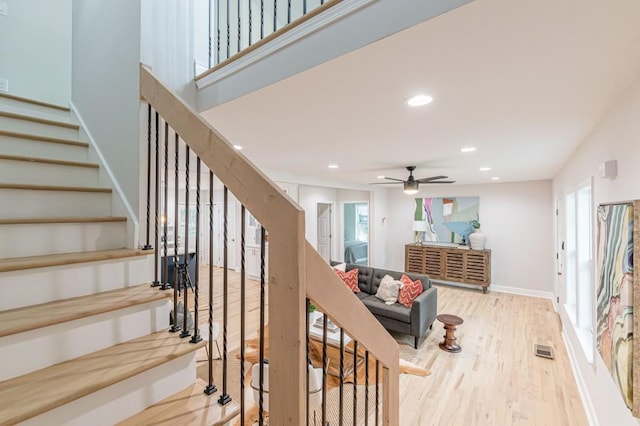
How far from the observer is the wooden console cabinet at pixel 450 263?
6094 mm

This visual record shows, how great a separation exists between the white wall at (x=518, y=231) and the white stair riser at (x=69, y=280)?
6.82 metres

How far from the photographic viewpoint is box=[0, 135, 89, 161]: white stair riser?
1865mm

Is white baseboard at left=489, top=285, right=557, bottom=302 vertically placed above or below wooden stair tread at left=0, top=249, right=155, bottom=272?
below

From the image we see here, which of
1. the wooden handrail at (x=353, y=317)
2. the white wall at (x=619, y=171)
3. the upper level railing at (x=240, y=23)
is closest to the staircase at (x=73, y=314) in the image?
the wooden handrail at (x=353, y=317)

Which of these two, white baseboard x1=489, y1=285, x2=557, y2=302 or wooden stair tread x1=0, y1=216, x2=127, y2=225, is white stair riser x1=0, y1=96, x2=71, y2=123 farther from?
white baseboard x1=489, y1=285, x2=557, y2=302

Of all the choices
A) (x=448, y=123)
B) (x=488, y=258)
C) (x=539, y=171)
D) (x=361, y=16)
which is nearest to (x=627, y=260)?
(x=448, y=123)

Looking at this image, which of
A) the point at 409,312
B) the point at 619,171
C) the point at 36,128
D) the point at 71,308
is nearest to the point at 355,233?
the point at 409,312

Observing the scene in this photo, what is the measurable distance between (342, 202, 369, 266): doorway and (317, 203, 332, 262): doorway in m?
0.50

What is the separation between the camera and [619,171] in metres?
1.67

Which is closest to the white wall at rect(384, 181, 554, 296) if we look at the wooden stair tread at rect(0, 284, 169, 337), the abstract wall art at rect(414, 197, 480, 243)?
the abstract wall art at rect(414, 197, 480, 243)

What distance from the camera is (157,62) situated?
1.73 meters

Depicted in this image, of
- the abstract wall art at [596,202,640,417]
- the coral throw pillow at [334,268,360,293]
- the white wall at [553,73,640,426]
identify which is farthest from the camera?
the coral throw pillow at [334,268,360,293]

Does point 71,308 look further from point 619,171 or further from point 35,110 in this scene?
point 619,171

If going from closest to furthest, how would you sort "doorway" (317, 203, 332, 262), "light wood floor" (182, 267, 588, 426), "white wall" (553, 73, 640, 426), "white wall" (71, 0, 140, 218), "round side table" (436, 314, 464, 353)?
1. "white wall" (553, 73, 640, 426)
2. "white wall" (71, 0, 140, 218)
3. "light wood floor" (182, 267, 588, 426)
4. "round side table" (436, 314, 464, 353)
5. "doorway" (317, 203, 332, 262)
